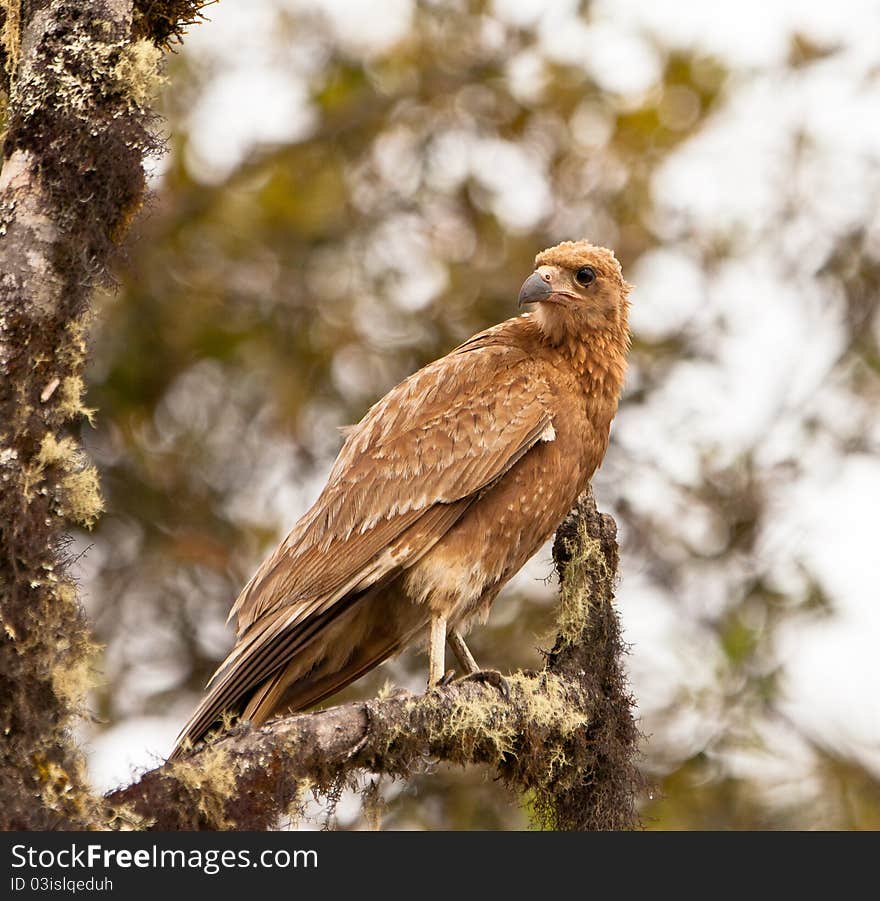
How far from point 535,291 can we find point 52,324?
253 centimetres

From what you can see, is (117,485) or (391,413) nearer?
(391,413)

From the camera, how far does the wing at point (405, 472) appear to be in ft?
15.6

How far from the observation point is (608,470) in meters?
7.34

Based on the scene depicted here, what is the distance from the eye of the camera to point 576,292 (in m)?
5.49

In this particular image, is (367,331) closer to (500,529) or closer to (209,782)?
(500,529)

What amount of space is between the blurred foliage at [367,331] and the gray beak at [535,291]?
6.33 ft

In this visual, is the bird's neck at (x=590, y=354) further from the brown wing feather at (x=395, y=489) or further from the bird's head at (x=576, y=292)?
the brown wing feather at (x=395, y=489)

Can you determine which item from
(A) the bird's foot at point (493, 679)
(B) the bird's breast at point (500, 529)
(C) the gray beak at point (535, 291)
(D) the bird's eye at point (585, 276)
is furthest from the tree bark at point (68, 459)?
(D) the bird's eye at point (585, 276)

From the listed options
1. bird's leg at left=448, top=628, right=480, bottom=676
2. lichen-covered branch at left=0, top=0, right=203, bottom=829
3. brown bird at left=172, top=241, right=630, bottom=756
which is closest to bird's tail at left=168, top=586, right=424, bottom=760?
brown bird at left=172, top=241, right=630, bottom=756

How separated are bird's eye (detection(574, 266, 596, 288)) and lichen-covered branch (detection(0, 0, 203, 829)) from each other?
7.68 feet

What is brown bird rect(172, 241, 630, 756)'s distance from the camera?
187 inches

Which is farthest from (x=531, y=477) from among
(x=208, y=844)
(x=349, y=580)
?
(x=208, y=844)

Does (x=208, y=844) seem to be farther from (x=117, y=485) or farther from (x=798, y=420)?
(x=798, y=420)

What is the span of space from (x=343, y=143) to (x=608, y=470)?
7.68 feet
